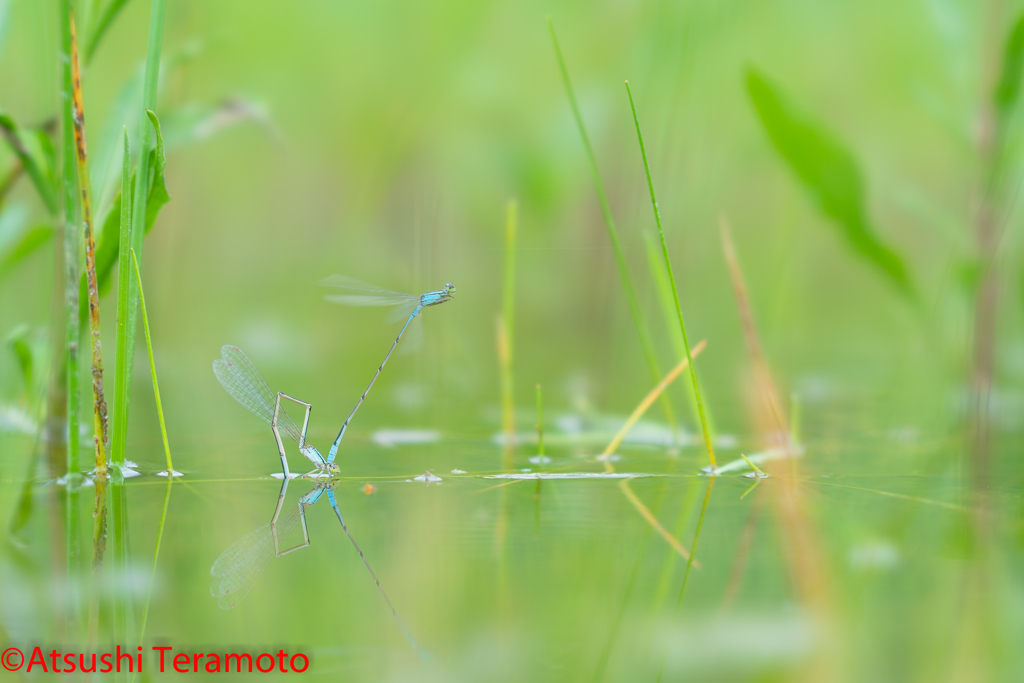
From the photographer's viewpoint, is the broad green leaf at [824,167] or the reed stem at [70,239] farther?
the broad green leaf at [824,167]

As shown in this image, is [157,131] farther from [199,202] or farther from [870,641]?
[199,202]

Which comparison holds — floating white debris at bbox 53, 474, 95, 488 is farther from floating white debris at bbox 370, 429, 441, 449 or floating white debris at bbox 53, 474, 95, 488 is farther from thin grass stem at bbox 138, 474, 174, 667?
floating white debris at bbox 370, 429, 441, 449

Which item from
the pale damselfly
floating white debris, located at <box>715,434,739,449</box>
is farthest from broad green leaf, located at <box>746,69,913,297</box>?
the pale damselfly

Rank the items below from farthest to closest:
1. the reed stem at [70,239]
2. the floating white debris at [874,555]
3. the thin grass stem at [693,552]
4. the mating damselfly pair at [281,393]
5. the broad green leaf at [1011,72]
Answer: the broad green leaf at [1011,72] < the mating damselfly pair at [281,393] < the reed stem at [70,239] < the floating white debris at [874,555] < the thin grass stem at [693,552]

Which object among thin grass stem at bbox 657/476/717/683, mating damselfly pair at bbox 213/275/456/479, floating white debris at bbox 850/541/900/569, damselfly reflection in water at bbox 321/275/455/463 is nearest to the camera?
thin grass stem at bbox 657/476/717/683

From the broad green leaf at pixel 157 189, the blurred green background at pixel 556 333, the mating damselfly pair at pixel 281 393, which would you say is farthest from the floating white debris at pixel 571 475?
the broad green leaf at pixel 157 189

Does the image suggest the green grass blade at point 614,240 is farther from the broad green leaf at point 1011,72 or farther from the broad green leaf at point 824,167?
the broad green leaf at point 1011,72
